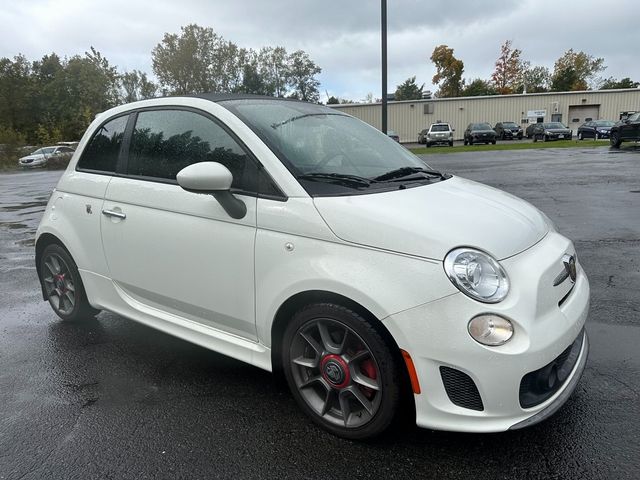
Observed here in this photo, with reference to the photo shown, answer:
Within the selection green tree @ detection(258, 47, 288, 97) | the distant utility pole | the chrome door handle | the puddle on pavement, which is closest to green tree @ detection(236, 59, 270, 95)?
green tree @ detection(258, 47, 288, 97)

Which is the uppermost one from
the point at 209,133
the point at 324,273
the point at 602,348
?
the point at 209,133

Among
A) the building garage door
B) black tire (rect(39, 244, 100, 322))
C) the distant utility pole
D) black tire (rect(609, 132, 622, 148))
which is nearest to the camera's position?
black tire (rect(39, 244, 100, 322))

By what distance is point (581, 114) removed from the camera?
48.0 meters

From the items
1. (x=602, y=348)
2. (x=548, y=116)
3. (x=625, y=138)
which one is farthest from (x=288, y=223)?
(x=548, y=116)

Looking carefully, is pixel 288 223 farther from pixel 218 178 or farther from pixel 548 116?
pixel 548 116

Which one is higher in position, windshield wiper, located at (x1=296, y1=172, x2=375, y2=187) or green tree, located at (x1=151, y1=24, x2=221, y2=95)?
green tree, located at (x1=151, y1=24, x2=221, y2=95)

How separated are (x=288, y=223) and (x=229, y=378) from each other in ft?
4.19

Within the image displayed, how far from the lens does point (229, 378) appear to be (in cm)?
324

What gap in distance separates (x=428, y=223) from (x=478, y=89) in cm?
7879

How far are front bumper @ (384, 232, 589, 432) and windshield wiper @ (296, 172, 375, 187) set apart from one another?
0.85 meters

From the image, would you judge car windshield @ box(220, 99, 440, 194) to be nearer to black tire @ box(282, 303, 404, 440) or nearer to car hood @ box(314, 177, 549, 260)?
car hood @ box(314, 177, 549, 260)

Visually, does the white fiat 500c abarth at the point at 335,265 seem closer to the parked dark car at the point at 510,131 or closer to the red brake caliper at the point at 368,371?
the red brake caliper at the point at 368,371

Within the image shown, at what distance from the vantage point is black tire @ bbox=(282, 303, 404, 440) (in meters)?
2.32

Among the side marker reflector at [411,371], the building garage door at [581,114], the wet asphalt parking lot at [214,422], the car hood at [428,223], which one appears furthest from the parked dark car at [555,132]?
the side marker reflector at [411,371]
